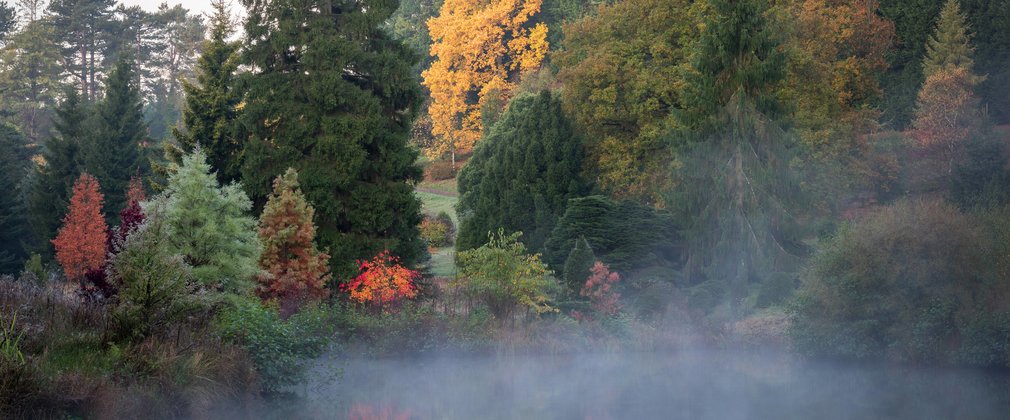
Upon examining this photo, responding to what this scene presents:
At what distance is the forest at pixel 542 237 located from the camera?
2034 cm

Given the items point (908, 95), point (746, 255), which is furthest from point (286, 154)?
point (908, 95)

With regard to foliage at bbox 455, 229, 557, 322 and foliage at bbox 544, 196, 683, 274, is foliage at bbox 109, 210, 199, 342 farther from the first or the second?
foliage at bbox 544, 196, 683, 274

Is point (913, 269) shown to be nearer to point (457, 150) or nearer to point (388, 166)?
point (388, 166)

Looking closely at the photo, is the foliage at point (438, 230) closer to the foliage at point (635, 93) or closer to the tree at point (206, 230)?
the foliage at point (635, 93)

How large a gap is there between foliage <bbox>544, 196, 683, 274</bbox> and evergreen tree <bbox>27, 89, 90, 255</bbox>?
1903 cm

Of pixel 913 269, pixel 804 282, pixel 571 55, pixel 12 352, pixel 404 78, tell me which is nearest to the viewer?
pixel 12 352

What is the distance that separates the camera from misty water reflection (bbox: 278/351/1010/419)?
73.9 feet

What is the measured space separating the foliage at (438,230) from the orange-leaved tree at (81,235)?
1876 centimetres

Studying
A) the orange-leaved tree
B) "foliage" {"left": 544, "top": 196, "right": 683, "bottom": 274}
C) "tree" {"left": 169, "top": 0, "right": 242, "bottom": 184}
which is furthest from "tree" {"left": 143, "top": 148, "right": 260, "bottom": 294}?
"foliage" {"left": 544, "top": 196, "right": 683, "bottom": 274}

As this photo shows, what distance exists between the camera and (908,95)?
51.7m

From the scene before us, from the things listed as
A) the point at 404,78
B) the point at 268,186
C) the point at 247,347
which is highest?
the point at 404,78

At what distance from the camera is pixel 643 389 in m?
25.3

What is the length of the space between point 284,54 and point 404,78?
3.86 metres

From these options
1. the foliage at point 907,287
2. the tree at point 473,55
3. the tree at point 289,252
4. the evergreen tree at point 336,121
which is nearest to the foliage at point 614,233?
the evergreen tree at point 336,121
